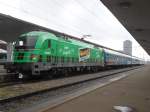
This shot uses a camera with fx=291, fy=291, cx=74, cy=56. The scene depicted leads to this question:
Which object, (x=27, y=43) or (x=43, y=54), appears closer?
(x=27, y=43)

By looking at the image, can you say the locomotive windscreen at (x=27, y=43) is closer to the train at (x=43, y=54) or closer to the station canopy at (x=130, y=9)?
the train at (x=43, y=54)

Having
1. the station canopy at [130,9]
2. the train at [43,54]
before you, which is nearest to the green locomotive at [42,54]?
the train at [43,54]

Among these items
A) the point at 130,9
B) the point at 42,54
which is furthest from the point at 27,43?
the point at 130,9

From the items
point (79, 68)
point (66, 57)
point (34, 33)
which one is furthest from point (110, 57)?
point (34, 33)

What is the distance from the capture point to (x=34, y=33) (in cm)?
2091

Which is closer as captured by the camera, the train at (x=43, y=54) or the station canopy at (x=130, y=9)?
the station canopy at (x=130, y=9)

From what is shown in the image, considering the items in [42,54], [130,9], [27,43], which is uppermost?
[130,9]

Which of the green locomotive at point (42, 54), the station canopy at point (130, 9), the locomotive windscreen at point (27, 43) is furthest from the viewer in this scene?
the locomotive windscreen at point (27, 43)

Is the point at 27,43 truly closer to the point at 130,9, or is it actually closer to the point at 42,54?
the point at 42,54

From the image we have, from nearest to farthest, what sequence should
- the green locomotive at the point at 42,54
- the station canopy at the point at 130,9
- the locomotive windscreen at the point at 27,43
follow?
the station canopy at the point at 130,9, the green locomotive at the point at 42,54, the locomotive windscreen at the point at 27,43

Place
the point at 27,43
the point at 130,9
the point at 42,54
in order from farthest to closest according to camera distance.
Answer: the point at 42,54, the point at 27,43, the point at 130,9

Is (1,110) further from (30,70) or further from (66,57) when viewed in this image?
(66,57)

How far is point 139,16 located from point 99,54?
2137 cm

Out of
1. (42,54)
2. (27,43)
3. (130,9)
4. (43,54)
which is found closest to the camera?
(130,9)
